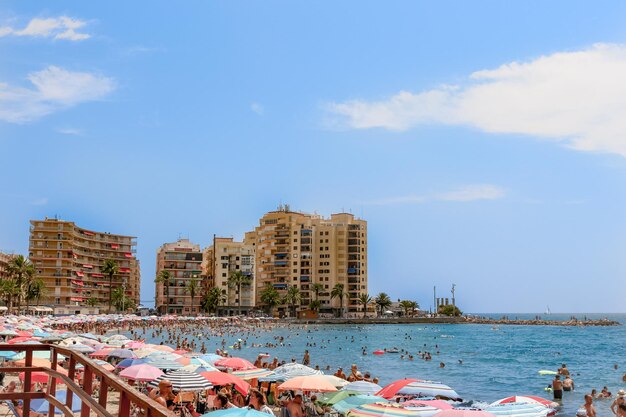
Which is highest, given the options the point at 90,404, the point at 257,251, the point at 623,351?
the point at 257,251

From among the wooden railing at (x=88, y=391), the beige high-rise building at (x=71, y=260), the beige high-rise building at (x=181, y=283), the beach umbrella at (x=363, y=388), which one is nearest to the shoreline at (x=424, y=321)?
the beige high-rise building at (x=181, y=283)

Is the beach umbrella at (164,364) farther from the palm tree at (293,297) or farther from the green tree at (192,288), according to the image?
the green tree at (192,288)

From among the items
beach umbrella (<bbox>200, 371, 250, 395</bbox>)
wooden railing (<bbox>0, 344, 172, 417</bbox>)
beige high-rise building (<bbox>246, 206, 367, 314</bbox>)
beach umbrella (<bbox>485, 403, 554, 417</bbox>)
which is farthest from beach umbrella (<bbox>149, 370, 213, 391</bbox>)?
beige high-rise building (<bbox>246, 206, 367, 314</bbox>)

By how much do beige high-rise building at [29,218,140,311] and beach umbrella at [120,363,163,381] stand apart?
10897 cm

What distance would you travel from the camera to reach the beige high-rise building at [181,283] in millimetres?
144500

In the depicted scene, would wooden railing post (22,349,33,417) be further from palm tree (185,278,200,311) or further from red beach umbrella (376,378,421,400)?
palm tree (185,278,200,311)

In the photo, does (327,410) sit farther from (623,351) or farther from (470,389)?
(623,351)

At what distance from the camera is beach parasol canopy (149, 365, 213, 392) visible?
18.5 meters

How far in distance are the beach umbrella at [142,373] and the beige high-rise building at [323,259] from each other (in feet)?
393

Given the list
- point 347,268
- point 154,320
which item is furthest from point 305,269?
point 154,320

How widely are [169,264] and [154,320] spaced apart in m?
38.3

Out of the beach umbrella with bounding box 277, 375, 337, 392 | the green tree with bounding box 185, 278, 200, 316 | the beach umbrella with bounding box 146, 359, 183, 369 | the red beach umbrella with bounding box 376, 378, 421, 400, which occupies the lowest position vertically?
the red beach umbrella with bounding box 376, 378, 421, 400

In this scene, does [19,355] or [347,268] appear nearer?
[19,355]

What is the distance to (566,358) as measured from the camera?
67250 mm
